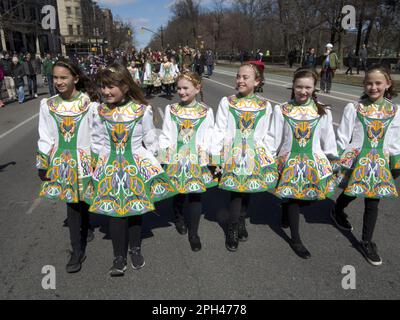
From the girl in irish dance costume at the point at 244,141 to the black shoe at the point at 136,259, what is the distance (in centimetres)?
100

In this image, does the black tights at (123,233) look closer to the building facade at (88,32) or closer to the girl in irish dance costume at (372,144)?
the girl in irish dance costume at (372,144)

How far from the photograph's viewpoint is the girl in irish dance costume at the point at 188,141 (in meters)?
3.20

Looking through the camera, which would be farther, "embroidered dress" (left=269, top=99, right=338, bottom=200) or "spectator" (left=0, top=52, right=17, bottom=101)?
"spectator" (left=0, top=52, right=17, bottom=101)

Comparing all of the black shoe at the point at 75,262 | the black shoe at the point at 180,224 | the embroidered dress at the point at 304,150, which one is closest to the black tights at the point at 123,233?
the black shoe at the point at 75,262

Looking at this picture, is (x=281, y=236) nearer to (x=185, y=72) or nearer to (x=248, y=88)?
(x=248, y=88)

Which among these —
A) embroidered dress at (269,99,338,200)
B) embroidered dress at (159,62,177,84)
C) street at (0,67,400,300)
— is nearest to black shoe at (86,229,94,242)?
street at (0,67,400,300)

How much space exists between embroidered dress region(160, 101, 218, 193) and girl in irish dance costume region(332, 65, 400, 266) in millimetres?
1322

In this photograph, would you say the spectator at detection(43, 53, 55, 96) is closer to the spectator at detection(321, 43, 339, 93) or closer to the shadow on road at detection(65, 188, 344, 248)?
the spectator at detection(321, 43, 339, 93)

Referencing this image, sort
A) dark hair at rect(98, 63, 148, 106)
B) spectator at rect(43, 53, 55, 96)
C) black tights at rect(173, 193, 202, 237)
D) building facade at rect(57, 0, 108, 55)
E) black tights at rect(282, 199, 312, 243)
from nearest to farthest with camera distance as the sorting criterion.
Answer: dark hair at rect(98, 63, 148, 106)
black tights at rect(282, 199, 312, 243)
black tights at rect(173, 193, 202, 237)
spectator at rect(43, 53, 55, 96)
building facade at rect(57, 0, 108, 55)

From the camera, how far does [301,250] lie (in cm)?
330

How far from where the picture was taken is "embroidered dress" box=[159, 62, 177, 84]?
15156mm

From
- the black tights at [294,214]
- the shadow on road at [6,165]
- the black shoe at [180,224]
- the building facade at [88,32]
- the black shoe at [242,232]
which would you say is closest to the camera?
the black tights at [294,214]
